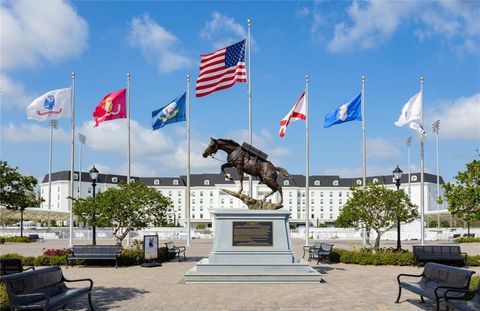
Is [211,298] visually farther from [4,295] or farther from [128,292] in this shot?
[4,295]

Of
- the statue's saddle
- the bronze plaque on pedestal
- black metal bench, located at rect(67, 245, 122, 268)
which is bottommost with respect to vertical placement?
black metal bench, located at rect(67, 245, 122, 268)

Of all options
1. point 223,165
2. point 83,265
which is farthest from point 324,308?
point 83,265

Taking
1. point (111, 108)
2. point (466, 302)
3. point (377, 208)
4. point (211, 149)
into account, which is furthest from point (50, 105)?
point (466, 302)

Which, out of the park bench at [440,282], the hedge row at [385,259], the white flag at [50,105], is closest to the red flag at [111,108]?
the white flag at [50,105]

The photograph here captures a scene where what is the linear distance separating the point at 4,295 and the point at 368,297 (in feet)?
29.7

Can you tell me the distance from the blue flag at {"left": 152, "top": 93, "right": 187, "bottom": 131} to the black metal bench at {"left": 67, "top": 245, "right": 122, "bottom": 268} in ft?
36.8

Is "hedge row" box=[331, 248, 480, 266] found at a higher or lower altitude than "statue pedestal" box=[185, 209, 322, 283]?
lower

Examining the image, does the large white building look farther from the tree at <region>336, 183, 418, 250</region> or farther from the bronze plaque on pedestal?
the bronze plaque on pedestal

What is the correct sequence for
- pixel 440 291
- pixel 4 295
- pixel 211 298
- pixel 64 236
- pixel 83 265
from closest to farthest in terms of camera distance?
pixel 4 295 < pixel 440 291 < pixel 211 298 < pixel 83 265 < pixel 64 236

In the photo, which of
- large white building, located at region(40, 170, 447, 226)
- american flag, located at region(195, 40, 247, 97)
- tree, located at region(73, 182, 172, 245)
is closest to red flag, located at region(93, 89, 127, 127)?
tree, located at region(73, 182, 172, 245)

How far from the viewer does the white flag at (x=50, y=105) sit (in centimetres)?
2762

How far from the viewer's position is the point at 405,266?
73.2 ft

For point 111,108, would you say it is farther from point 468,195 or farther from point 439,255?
point 468,195

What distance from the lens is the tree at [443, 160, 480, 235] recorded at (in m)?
15.0
